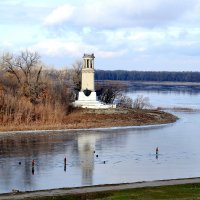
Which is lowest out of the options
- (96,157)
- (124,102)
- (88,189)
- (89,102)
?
(96,157)

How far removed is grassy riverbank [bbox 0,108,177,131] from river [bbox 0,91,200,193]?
3.54m

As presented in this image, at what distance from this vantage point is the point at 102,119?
234 feet

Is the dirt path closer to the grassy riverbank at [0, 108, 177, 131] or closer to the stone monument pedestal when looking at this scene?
the grassy riverbank at [0, 108, 177, 131]

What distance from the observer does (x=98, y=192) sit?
26859mm

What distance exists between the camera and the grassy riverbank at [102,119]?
63931mm

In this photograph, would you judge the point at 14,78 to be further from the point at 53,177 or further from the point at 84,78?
the point at 53,177

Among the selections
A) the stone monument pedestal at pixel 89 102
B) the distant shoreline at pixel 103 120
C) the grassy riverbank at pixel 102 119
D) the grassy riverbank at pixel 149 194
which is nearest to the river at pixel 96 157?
the distant shoreline at pixel 103 120

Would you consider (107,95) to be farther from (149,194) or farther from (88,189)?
(149,194)

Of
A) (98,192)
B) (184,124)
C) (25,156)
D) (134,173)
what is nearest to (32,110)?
(184,124)

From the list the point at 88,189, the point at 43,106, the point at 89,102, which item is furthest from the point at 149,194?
the point at 89,102

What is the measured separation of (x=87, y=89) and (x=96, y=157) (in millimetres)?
34662

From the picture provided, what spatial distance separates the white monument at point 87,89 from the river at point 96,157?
12.4 metres

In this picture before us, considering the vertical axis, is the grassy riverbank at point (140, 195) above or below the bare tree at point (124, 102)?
below

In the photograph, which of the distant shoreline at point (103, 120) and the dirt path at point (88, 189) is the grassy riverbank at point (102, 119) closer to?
the distant shoreline at point (103, 120)
